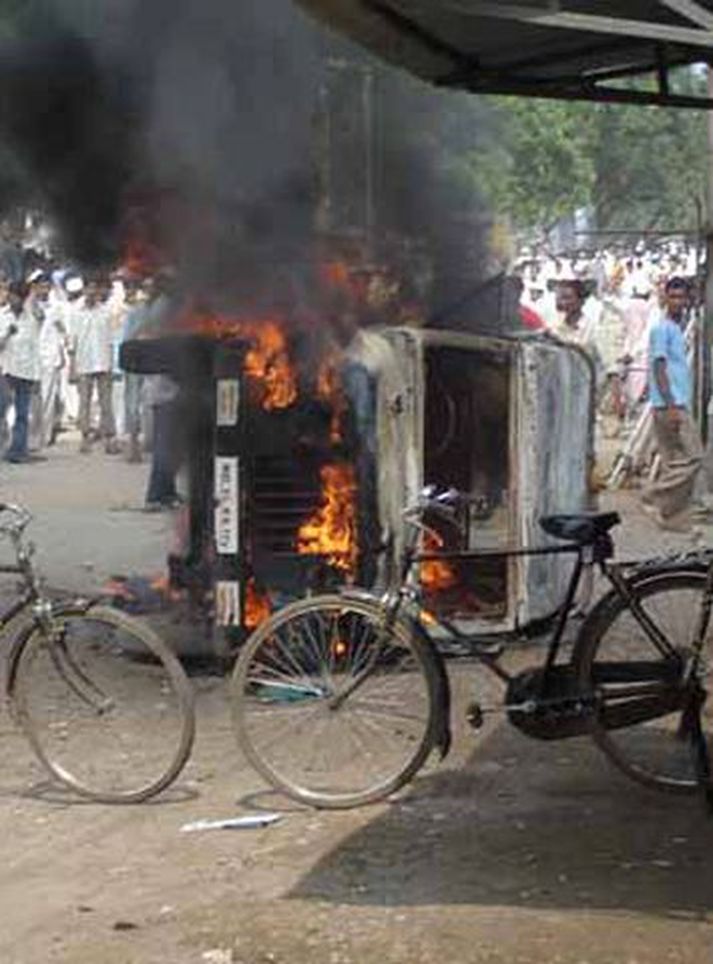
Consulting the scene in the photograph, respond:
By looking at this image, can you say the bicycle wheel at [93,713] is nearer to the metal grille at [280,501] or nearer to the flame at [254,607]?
the flame at [254,607]

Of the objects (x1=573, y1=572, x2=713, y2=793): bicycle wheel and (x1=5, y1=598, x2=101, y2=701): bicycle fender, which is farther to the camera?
(x1=5, y1=598, x2=101, y2=701): bicycle fender

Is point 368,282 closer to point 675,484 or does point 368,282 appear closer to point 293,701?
point 293,701

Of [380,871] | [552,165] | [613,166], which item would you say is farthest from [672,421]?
[613,166]

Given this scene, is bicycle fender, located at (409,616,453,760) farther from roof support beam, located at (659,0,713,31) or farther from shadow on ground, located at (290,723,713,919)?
roof support beam, located at (659,0,713,31)

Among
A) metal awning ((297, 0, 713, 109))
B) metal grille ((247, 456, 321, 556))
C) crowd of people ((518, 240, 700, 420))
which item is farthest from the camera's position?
crowd of people ((518, 240, 700, 420))

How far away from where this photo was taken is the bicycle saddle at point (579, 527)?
543 centimetres

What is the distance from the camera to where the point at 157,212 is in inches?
346

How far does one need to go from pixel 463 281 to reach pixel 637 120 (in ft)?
126

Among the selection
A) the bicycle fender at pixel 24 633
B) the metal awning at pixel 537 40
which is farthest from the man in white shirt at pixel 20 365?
the metal awning at pixel 537 40

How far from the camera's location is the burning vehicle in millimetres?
7137

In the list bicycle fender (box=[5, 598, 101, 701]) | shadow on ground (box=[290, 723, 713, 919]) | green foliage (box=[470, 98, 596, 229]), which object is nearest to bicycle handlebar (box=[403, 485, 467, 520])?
shadow on ground (box=[290, 723, 713, 919])

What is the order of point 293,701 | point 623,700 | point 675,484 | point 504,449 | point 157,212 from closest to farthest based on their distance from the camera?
point 623,700 < point 293,701 < point 504,449 < point 157,212 < point 675,484

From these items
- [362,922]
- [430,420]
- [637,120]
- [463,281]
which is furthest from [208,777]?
[637,120]

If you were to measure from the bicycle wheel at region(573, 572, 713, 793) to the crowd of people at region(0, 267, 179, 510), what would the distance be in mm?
10828
